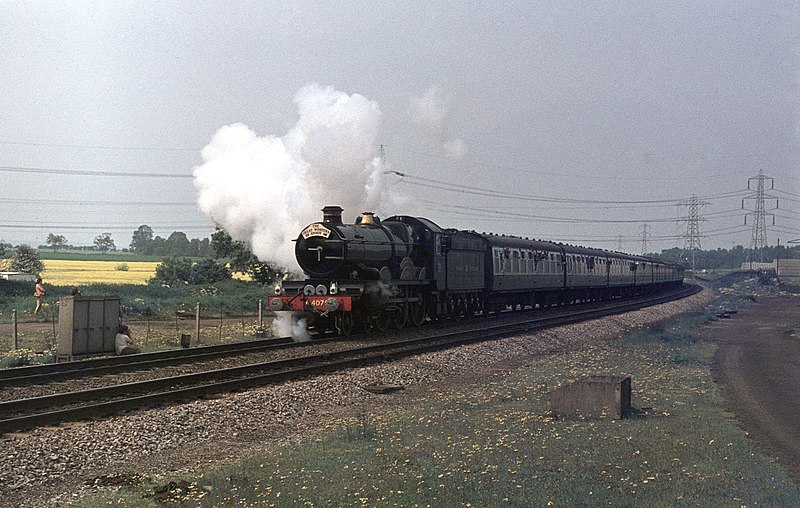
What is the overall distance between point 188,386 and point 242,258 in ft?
129

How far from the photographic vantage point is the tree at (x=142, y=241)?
116688mm

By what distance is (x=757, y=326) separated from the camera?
3394 centimetres

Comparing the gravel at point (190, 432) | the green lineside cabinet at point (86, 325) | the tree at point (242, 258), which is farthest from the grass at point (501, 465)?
the tree at point (242, 258)

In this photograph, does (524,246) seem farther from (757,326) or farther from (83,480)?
(83,480)

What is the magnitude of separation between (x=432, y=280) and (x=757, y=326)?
15068mm

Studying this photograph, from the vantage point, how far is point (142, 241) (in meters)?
129

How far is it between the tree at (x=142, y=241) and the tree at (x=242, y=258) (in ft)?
197

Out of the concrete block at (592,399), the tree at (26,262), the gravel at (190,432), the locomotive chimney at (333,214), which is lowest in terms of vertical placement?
the gravel at (190,432)

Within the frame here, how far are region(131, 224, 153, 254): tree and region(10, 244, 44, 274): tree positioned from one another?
5045 cm

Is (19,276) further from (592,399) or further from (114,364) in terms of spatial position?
(592,399)

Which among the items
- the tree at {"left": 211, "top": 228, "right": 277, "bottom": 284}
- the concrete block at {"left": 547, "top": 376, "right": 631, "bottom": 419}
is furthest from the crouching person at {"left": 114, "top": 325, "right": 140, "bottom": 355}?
the tree at {"left": 211, "top": 228, "right": 277, "bottom": 284}

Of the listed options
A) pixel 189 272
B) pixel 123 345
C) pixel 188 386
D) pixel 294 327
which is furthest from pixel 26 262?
pixel 188 386

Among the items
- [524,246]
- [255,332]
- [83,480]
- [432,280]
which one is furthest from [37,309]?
[83,480]

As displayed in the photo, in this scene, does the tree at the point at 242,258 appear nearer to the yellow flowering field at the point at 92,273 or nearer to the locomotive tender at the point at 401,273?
the yellow flowering field at the point at 92,273
